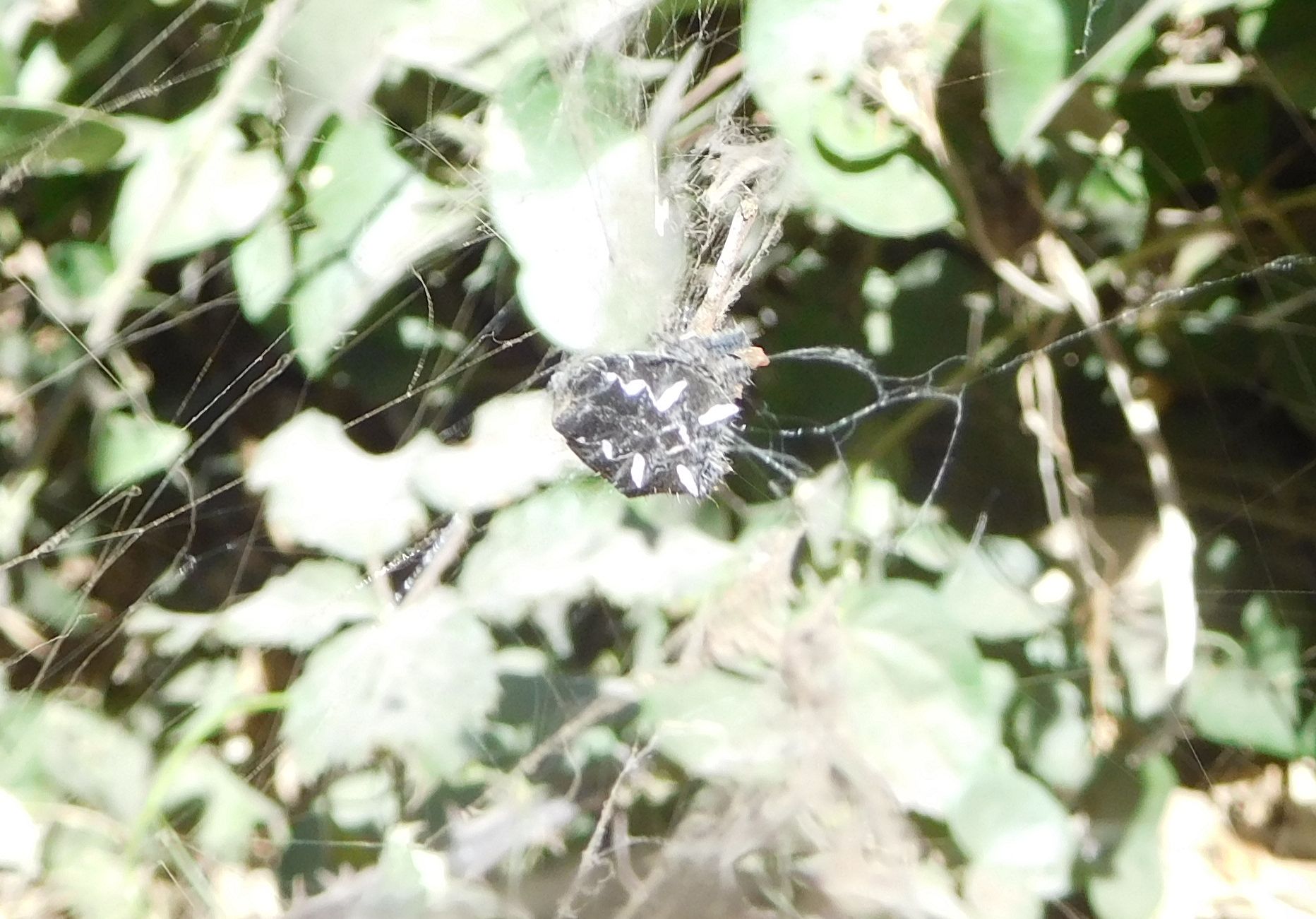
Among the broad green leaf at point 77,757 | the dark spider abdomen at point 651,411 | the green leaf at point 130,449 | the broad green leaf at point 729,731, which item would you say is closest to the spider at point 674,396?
the dark spider abdomen at point 651,411

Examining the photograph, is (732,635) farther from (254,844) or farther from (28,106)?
(28,106)

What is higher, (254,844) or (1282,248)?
(1282,248)

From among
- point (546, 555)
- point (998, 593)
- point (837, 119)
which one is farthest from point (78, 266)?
point (998, 593)

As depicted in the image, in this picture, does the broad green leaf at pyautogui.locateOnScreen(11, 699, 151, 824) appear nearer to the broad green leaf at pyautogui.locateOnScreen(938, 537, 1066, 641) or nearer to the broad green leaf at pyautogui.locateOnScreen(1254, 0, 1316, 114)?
the broad green leaf at pyautogui.locateOnScreen(938, 537, 1066, 641)

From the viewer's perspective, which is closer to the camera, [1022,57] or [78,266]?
[1022,57]

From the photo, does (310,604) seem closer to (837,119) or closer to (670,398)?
(670,398)

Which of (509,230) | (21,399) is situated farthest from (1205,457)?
(21,399)

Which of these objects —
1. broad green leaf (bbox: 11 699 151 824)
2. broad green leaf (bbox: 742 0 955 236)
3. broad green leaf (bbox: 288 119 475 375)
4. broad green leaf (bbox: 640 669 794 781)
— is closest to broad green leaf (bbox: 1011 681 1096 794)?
broad green leaf (bbox: 640 669 794 781)
